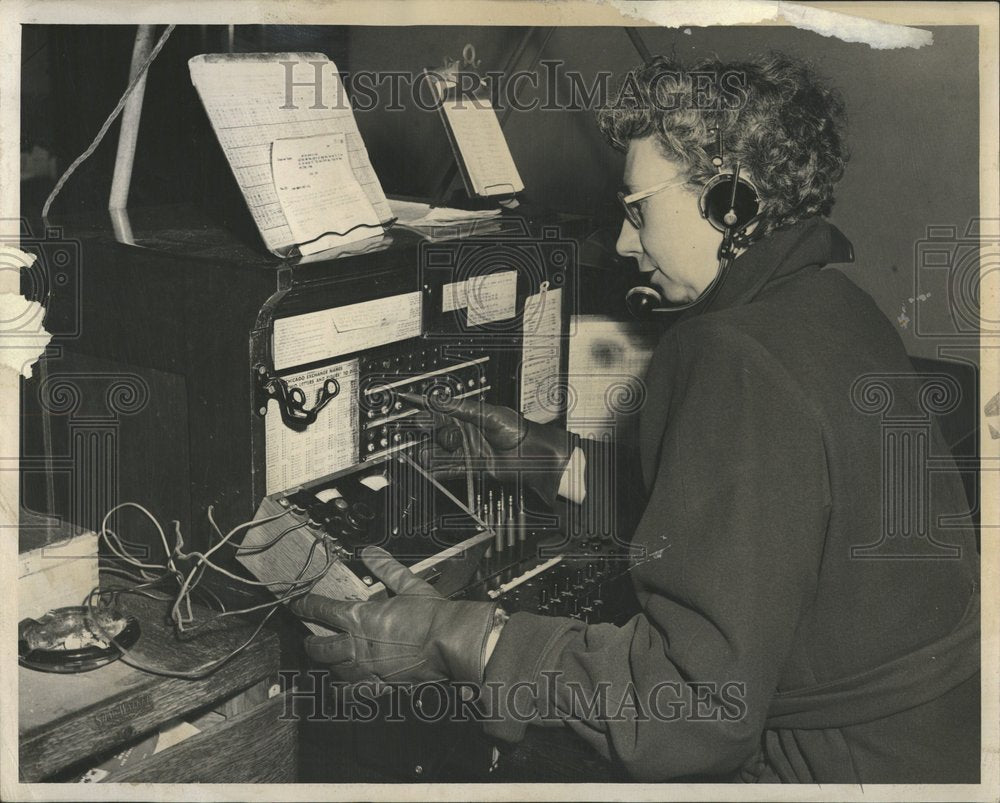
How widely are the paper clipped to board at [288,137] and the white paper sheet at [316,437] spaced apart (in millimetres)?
249

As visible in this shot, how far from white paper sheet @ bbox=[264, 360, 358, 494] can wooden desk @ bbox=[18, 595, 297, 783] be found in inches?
11.2

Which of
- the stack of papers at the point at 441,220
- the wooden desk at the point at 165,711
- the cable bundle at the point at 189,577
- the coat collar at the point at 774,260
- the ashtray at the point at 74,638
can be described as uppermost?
the stack of papers at the point at 441,220

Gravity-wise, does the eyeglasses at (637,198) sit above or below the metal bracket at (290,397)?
above

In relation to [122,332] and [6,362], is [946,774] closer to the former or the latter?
[122,332]

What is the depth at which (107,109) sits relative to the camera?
1950mm

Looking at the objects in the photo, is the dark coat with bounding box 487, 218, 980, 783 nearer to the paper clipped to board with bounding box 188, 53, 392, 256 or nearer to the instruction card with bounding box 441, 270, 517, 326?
the instruction card with bounding box 441, 270, 517, 326

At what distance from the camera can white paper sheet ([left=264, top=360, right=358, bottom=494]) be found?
5.67ft

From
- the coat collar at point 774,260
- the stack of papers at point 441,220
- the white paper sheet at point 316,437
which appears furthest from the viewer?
the stack of papers at point 441,220

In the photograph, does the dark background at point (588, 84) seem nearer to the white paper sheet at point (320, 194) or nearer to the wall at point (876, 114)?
the wall at point (876, 114)

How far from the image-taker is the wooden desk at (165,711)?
1.49m

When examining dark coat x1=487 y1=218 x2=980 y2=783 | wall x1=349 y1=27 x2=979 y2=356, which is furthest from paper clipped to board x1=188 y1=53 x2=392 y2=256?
dark coat x1=487 y1=218 x2=980 y2=783

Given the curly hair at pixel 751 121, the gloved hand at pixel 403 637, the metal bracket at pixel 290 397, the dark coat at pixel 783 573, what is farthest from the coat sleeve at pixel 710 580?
the metal bracket at pixel 290 397

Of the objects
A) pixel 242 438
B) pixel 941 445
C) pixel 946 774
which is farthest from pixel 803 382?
pixel 242 438

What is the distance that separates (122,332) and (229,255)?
0.27m
